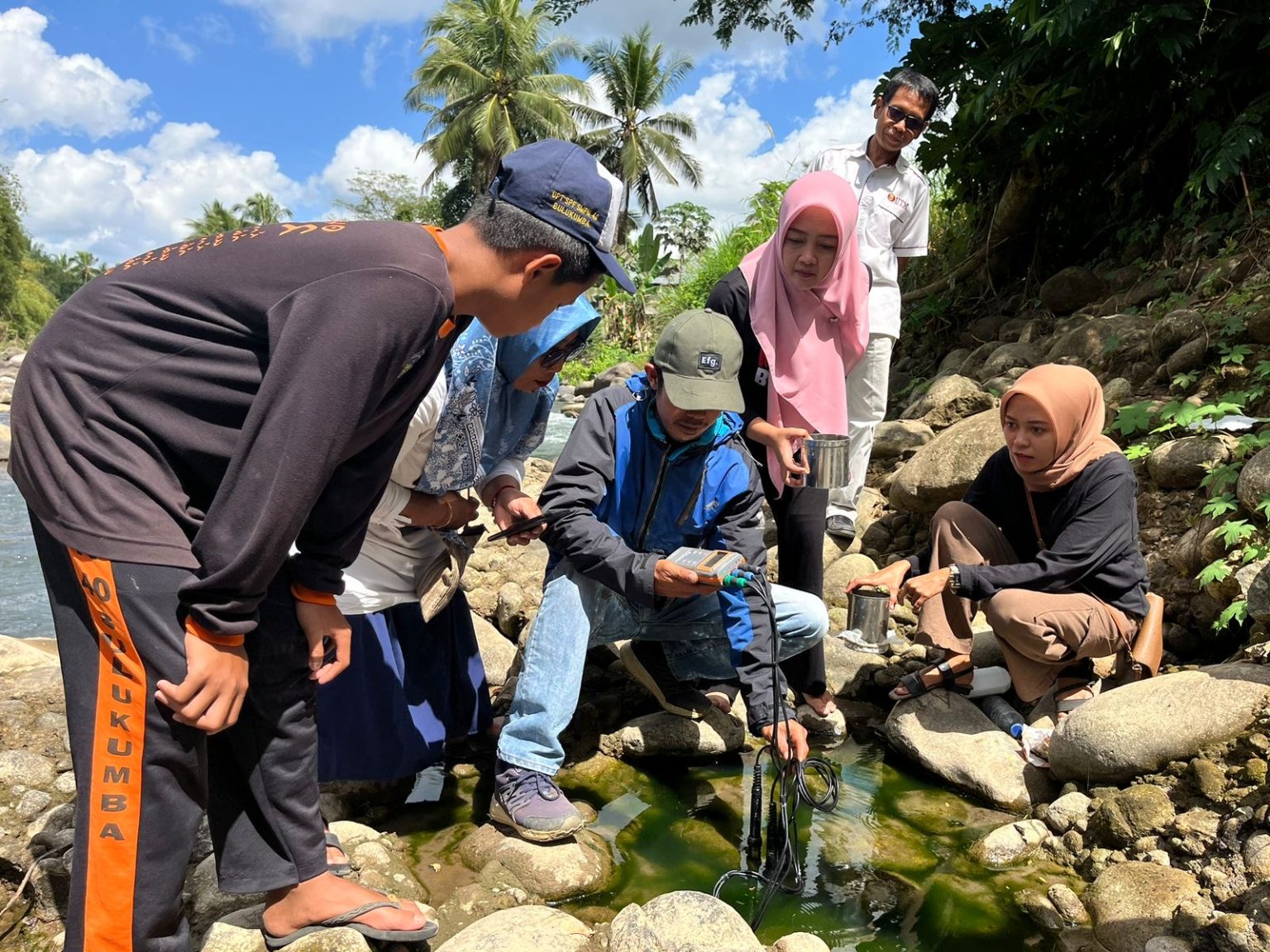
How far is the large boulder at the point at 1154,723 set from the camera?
2.71 metres

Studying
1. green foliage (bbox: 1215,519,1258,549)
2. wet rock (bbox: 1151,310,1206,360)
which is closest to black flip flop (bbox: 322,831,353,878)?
green foliage (bbox: 1215,519,1258,549)

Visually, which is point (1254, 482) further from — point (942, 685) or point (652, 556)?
point (652, 556)

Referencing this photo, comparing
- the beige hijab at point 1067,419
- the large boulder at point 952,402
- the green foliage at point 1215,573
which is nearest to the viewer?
the beige hijab at point 1067,419

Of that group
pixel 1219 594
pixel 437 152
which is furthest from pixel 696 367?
pixel 437 152

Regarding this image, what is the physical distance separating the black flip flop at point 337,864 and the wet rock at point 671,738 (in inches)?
42.0

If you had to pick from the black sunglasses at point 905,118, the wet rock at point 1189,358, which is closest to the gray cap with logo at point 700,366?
the black sunglasses at point 905,118

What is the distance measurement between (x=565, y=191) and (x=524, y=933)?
154 centimetres

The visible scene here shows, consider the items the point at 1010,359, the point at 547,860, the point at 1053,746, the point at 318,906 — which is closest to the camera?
the point at 318,906

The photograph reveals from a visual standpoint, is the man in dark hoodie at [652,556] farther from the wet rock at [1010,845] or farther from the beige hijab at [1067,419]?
the beige hijab at [1067,419]

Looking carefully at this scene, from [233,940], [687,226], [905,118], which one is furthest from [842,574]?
[687,226]

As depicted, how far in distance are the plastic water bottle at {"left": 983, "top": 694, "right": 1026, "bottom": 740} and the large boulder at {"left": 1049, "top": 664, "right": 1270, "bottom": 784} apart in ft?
0.93

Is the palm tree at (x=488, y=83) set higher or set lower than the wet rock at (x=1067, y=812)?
higher

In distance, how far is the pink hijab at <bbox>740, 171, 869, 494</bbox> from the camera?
357 centimetres

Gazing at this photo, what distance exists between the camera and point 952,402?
19.2 ft
